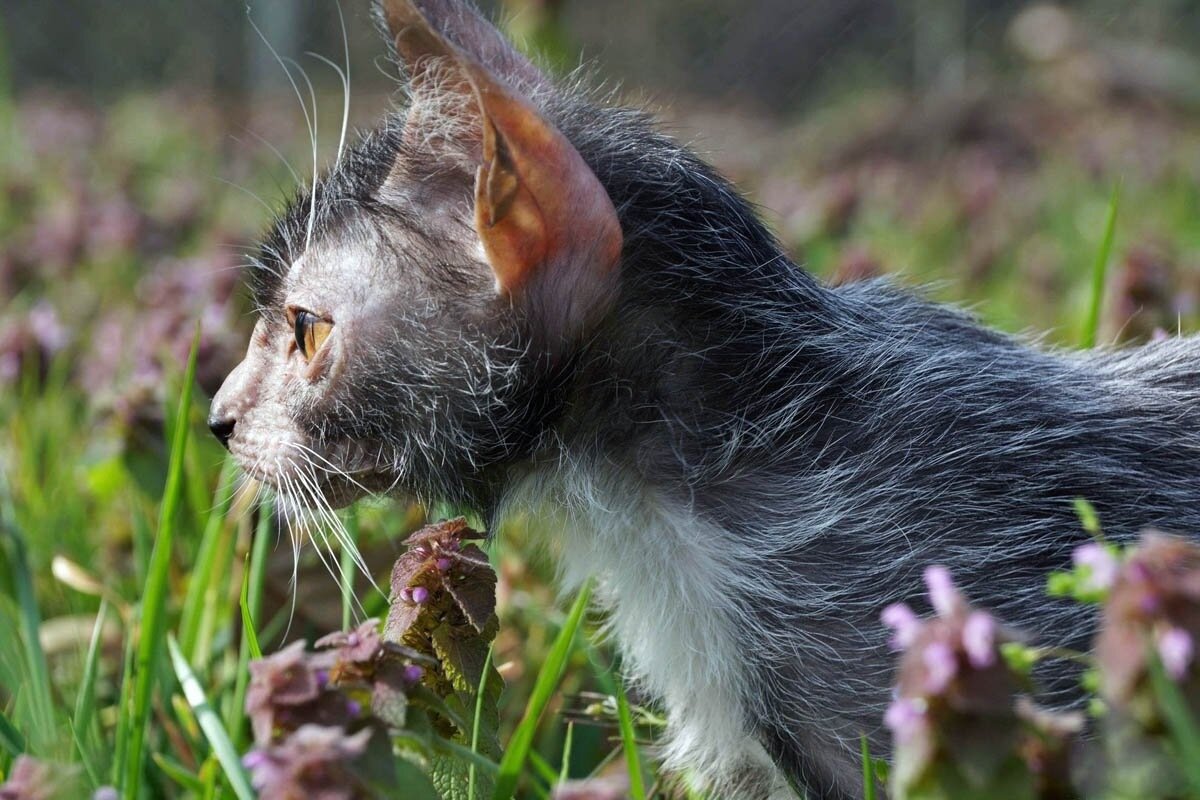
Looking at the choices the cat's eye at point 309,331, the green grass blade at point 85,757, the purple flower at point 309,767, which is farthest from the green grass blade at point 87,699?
the purple flower at point 309,767

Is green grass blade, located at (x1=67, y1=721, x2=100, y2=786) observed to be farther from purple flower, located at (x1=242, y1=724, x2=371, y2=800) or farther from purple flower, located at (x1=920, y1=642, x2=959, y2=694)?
purple flower, located at (x1=920, y1=642, x2=959, y2=694)

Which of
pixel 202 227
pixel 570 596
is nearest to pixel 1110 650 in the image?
pixel 570 596

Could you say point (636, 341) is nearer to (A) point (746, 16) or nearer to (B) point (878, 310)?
(B) point (878, 310)

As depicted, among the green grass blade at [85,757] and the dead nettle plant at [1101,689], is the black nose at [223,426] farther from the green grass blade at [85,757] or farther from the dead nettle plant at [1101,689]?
the dead nettle plant at [1101,689]

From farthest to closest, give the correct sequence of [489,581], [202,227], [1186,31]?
[1186,31] < [202,227] < [489,581]

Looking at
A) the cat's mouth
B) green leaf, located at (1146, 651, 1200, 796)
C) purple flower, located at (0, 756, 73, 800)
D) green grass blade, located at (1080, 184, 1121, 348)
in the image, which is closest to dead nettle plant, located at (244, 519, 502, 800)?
purple flower, located at (0, 756, 73, 800)
